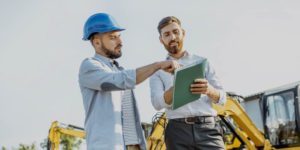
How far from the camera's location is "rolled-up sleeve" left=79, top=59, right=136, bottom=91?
2852mm

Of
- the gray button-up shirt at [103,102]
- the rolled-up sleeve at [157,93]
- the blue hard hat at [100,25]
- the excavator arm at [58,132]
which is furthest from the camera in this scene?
the excavator arm at [58,132]

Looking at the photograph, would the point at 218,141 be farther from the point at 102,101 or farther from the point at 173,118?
the point at 102,101

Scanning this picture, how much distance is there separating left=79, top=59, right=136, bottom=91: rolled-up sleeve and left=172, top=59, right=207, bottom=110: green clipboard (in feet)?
0.96

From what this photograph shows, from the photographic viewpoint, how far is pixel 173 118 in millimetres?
3527

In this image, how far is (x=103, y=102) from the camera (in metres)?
2.94

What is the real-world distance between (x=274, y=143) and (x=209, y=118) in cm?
610

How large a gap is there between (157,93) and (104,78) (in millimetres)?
716

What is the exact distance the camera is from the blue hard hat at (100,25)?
308cm

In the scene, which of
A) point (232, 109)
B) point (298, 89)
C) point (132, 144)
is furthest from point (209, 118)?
point (298, 89)

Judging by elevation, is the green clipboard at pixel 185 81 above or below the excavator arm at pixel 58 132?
below

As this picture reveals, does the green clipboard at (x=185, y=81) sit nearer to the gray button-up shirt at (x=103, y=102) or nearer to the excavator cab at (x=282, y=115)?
the gray button-up shirt at (x=103, y=102)

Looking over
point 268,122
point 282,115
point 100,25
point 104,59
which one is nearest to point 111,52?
point 104,59

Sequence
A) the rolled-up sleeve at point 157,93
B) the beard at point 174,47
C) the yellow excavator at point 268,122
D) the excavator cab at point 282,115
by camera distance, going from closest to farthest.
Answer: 1. the rolled-up sleeve at point 157,93
2. the beard at point 174,47
3. the yellow excavator at point 268,122
4. the excavator cab at point 282,115

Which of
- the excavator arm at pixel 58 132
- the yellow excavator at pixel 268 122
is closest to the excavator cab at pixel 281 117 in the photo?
the yellow excavator at pixel 268 122
